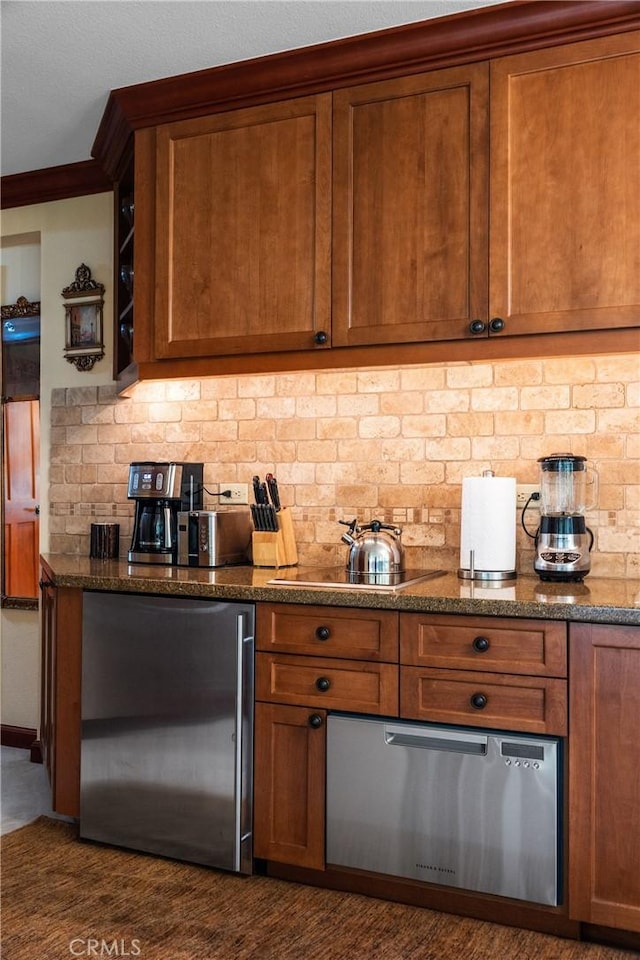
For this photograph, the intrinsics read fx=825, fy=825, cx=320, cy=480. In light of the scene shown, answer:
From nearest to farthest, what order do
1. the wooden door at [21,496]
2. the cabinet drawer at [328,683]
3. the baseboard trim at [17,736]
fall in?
1. the cabinet drawer at [328,683]
2. the baseboard trim at [17,736]
3. the wooden door at [21,496]

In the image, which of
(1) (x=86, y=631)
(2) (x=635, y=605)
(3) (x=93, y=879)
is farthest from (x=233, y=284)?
(3) (x=93, y=879)

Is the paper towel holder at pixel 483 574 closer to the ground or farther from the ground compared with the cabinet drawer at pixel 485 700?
farther from the ground

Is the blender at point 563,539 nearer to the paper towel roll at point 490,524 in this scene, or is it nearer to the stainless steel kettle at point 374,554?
the paper towel roll at point 490,524

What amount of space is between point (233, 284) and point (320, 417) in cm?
62

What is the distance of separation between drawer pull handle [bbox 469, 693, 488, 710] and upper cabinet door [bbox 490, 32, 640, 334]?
107 centimetres

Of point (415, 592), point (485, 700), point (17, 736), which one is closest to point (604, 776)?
point (485, 700)

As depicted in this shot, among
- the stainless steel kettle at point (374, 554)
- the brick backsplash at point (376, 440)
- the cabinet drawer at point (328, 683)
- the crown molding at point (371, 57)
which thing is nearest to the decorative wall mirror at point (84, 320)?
the brick backsplash at point (376, 440)

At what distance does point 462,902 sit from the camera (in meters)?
2.27

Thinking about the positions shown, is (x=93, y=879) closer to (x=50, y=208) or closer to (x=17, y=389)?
(x=17, y=389)

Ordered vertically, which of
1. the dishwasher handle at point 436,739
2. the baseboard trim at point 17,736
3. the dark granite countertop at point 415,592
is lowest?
the baseboard trim at point 17,736

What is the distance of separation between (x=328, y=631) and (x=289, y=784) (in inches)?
19.0

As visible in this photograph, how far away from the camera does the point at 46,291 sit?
12.5ft

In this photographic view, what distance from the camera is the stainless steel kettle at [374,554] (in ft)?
8.57

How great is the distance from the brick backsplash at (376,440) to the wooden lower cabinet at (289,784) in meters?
0.80
